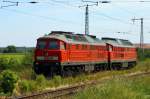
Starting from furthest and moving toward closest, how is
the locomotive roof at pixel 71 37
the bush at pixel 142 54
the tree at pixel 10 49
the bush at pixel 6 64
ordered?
the tree at pixel 10 49 → the bush at pixel 142 54 → the bush at pixel 6 64 → the locomotive roof at pixel 71 37

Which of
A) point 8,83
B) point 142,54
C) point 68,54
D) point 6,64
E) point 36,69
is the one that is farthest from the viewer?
point 142,54

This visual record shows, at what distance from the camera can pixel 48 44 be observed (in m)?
35.4

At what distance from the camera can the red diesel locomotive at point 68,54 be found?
114ft

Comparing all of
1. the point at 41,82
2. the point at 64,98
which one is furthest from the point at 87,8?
the point at 64,98

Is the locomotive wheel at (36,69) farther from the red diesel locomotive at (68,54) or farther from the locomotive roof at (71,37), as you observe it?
the locomotive roof at (71,37)

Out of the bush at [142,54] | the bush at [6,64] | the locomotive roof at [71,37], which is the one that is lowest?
the bush at [142,54]

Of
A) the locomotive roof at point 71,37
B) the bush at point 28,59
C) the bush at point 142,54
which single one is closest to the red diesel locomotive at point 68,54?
the locomotive roof at point 71,37

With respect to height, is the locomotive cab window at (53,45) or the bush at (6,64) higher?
the locomotive cab window at (53,45)

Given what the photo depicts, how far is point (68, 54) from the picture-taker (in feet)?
118

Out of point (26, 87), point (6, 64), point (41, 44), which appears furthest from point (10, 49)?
point (26, 87)

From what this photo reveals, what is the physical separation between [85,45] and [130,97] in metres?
22.2

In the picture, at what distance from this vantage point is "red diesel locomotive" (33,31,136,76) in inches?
1366

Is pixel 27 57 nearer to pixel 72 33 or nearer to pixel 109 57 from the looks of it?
pixel 109 57

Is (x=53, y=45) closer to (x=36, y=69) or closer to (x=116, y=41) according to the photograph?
(x=36, y=69)
